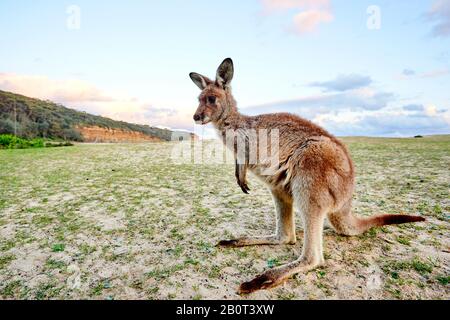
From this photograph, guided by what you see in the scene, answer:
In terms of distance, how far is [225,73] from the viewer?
11.7ft

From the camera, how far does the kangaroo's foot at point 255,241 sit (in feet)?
9.75

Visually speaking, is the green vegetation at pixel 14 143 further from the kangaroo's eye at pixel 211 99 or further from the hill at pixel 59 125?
the kangaroo's eye at pixel 211 99

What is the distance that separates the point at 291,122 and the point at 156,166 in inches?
228

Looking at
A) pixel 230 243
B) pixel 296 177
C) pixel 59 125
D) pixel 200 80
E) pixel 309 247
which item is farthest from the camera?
pixel 59 125

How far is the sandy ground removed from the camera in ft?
7.70

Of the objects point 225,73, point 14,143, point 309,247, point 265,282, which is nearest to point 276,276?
point 265,282

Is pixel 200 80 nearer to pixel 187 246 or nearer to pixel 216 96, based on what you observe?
pixel 216 96

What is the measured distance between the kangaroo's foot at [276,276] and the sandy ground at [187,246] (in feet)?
0.18

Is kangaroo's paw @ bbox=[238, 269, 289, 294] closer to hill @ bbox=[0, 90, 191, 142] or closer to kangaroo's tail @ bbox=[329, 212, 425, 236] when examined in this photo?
kangaroo's tail @ bbox=[329, 212, 425, 236]

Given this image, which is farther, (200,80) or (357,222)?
(200,80)

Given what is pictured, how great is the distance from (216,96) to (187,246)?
1.73m

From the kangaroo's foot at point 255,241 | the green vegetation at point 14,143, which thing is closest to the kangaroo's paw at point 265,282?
the kangaroo's foot at point 255,241

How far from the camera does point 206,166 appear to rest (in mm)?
8414
